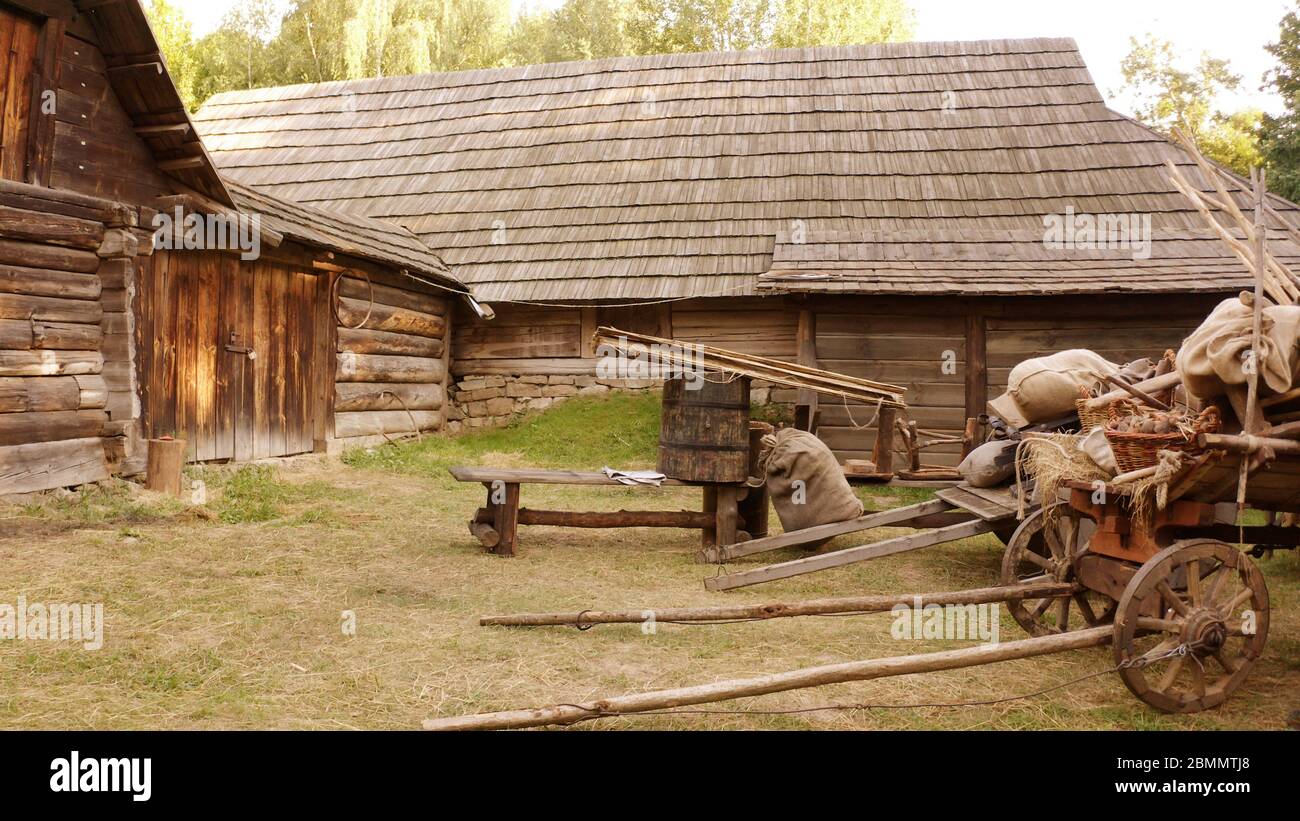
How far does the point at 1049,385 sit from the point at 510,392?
9.24 m

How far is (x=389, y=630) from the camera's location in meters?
4.82

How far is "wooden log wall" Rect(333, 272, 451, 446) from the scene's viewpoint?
37.3 ft

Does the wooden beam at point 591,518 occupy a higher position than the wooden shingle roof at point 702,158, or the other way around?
the wooden shingle roof at point 702,158

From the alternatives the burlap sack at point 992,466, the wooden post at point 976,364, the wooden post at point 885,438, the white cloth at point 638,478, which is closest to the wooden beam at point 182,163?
the white cloth at point 638,478

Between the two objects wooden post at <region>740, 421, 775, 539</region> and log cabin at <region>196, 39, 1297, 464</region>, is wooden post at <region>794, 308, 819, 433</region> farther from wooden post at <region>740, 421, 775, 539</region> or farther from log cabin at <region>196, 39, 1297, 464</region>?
wooden post at <region>740, 421, 775, 539</region>

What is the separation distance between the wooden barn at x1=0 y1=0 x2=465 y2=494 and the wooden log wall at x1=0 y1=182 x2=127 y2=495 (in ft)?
0.04

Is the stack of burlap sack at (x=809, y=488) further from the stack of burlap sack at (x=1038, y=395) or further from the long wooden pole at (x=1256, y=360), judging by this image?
the long wooden pole at (x=1256, y=360)

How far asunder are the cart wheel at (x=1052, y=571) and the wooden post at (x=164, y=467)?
257 inches

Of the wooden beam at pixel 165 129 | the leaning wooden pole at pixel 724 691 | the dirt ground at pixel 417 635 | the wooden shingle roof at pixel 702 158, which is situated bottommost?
the dirt ground at pixel 417 635

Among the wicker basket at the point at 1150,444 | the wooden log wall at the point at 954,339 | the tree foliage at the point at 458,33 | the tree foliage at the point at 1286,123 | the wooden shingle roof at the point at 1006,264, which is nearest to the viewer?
the wicker basket at the point at 1150,444

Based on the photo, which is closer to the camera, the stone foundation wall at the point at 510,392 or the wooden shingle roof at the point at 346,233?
the wooden shingle roof at the point at 346,233

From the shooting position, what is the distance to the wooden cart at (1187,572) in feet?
12.2

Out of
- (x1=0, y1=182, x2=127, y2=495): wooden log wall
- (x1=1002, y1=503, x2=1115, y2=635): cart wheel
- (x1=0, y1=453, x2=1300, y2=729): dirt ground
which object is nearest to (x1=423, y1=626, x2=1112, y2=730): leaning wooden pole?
(x1=0, y1=453, x2=1300, y2=729): dirt ground
